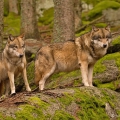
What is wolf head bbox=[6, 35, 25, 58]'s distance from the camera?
10102mm

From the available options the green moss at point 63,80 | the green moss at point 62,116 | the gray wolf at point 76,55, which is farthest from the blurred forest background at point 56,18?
the green moss at point 62,116

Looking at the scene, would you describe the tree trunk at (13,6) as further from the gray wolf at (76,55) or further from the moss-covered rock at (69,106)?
the moss-covered rock at (69,106)

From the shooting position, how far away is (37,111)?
22.1 ft

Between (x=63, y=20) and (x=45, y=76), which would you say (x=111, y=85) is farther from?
(x=63, y=20)

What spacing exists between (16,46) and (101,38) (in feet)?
7.82

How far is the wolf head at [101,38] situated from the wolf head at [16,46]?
1.99 metres

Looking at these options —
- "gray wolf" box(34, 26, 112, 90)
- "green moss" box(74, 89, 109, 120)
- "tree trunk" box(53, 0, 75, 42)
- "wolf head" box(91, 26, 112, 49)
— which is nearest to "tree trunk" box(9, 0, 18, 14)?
"tree trunk" box(53, 0, 75, 42)

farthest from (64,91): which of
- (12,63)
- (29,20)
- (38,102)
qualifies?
(29,20)

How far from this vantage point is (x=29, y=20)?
846 inches

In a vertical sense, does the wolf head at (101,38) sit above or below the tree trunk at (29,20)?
below

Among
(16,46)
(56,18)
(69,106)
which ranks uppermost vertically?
(56,18)

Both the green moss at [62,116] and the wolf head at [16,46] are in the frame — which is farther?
the wolf head at [16,46]

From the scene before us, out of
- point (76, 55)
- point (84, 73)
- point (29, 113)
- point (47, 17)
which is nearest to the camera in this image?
point (29, 113)

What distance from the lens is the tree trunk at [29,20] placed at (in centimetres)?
2119
